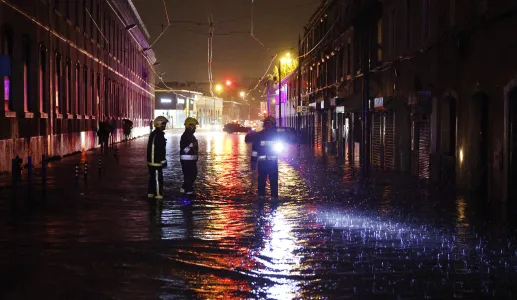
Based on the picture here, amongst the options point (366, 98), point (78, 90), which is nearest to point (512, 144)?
point (366, 98)

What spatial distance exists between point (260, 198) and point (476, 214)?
462cm

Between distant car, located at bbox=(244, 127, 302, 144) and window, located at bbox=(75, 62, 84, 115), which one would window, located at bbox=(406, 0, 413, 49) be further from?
distant car, located at bbox=(244, 127, 302, 144)

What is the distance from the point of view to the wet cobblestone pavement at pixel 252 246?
7090mm

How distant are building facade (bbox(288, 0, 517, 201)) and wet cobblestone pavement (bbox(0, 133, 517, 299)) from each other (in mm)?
1469

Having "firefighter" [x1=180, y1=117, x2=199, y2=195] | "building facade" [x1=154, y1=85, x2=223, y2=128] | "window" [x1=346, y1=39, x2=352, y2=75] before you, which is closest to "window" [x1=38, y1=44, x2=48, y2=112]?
"window" [x1=346, y1=39, x2=352, y2=75]

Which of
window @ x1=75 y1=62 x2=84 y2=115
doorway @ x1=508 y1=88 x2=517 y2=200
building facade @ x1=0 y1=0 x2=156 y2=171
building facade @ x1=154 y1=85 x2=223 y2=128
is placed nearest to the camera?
doorway @ x1=508 y1=88 x2=517 y2=200

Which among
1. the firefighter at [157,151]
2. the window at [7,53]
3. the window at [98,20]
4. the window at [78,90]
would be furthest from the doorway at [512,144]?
the window at [98,20]

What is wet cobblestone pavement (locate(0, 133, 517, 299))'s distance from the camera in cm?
709

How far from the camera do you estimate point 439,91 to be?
19609 mm

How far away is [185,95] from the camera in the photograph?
478 ft

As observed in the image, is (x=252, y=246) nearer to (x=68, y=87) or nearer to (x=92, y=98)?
(x=68, y=87)

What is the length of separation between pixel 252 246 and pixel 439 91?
11730 mm

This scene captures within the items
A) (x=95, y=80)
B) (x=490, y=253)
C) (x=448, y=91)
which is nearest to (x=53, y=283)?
(x=490, y=253)

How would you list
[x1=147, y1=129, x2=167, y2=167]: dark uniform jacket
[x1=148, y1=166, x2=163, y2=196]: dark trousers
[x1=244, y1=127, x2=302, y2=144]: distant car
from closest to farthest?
[x1=147, y1=129, x2=167, y2=167]: dark uniform jacket, [x1=148, y1=166, x2=163, y2=196]: dark trousers, [x1=244, y1=127, x2=302, y2=144]: distant car
